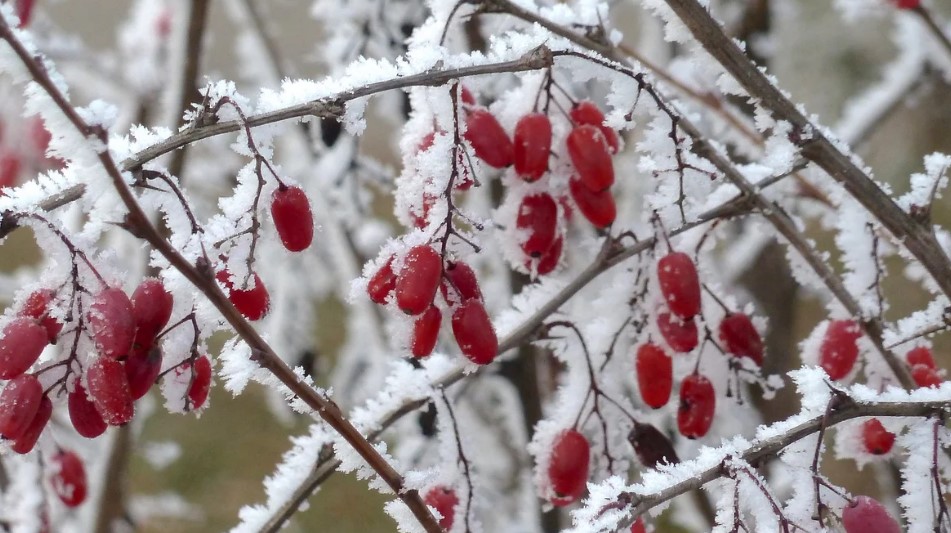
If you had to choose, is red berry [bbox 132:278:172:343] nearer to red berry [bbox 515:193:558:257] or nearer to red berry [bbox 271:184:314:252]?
red berry [bbox 271:184:314:252]

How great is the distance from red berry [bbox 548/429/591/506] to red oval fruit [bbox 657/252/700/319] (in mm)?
161

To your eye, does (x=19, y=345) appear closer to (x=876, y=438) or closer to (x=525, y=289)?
(x=525, y=289)

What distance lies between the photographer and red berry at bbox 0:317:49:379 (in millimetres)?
595

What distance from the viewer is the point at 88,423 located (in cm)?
64

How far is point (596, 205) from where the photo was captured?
2.52 feet

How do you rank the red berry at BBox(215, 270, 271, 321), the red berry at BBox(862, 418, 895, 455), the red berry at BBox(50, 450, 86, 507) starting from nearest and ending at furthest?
the red berry at BBox(215, 270, 271, 321) → the red berry at BBox(862, 418, 895, 455) → the red berry at BBox(50, 450, 86, 507)

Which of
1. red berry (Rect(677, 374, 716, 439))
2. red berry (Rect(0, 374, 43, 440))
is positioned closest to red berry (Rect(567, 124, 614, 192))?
red berry (Rect(677, 374, 716, 439))

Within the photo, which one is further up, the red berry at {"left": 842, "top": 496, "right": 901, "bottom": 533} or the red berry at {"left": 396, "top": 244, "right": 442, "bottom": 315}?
the red berry at {"left": 396, "top": 244, "right": 442, "bottom": 315}

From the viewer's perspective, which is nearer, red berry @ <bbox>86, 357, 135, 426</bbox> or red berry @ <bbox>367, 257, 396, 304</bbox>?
red berry @ <bbox>86, 357, 135, 426</bbox>

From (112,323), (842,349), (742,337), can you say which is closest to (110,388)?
(112,323)

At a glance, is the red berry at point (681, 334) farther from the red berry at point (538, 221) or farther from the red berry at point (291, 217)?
the red berry at point (291, 217)

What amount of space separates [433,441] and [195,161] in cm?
149

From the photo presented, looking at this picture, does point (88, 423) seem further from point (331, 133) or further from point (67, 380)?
point (331, 133)

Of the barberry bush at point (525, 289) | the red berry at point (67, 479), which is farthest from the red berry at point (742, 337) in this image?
the red berry at point (67, 479)
